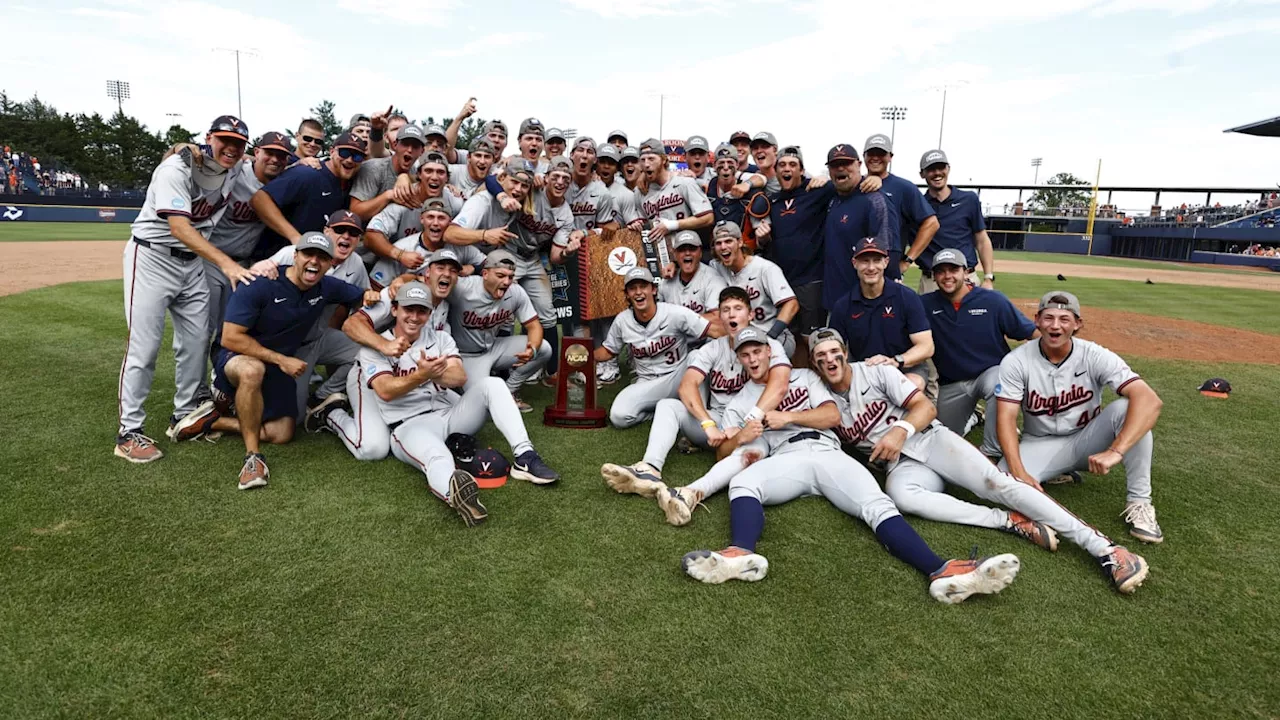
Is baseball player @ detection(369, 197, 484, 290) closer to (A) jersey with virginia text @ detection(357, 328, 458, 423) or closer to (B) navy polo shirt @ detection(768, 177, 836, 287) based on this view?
(A) jersey with virginia text @ detection(357, 328, 458, 423)

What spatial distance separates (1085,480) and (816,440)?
2.04m

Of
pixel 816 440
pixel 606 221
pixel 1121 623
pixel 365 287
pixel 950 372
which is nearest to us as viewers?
pixel 1121 623

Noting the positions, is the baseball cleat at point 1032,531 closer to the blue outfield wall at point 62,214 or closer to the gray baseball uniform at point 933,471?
the gray baseball uniform at point 933,471

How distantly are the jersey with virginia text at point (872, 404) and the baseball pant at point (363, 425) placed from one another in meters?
2.91

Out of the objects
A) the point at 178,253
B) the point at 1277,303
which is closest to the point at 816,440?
the point at 178,253

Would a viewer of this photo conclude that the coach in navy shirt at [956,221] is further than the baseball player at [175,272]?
Yes

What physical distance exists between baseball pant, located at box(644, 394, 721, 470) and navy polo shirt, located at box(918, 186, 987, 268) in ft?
10.3

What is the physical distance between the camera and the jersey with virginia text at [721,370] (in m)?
4.77

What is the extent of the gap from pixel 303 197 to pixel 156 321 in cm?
138

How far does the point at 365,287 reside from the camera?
5758 millimetres

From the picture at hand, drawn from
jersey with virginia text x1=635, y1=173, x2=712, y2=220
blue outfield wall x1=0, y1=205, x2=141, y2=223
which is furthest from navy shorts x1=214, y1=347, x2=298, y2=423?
blue outfield wall x1=0, y1=205, x2=141, y2=223

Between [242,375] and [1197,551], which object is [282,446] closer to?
[242,375]

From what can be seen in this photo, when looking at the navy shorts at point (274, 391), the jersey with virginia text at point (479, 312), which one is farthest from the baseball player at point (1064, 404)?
the navy shorts at point (274, 391)

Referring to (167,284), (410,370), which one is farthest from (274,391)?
(410,370)
